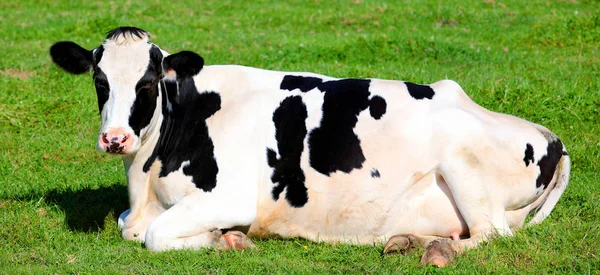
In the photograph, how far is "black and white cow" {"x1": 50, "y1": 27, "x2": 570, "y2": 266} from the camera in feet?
21.8

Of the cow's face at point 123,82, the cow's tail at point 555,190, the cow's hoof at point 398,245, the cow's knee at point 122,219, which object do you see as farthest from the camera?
the cow's knee at point 122,219

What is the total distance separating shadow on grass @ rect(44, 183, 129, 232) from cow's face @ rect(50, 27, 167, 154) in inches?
52.9

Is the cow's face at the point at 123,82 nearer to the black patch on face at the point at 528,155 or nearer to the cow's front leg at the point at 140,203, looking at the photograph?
the cow's front leg at the point at 140,203

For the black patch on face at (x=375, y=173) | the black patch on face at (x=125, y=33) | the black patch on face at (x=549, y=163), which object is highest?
the black patch on face at (x=125, y=33)

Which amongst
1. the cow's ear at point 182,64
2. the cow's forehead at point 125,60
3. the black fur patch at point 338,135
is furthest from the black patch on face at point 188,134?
the black fur patch at point 338,135

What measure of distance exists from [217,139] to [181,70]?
65 cm

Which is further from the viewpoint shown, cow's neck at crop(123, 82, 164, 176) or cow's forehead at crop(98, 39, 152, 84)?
cow's neck at crop(123, 82, 164, 176)

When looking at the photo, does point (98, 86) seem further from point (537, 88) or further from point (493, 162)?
point (537, 88)

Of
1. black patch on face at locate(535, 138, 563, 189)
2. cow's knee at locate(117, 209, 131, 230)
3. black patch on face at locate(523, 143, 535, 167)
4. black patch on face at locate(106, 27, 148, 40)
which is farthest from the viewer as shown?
cow's knee at locate(117, 209, 131, 230)

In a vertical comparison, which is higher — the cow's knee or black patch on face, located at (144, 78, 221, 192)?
black patch on face, located at (144, 78, 221, 192)

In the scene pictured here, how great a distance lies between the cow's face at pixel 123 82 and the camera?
6.32 meters

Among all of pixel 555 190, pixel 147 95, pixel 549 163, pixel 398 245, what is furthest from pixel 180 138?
pixel 555 190

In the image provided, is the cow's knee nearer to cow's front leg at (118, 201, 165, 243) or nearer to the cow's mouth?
cow's front leg at (118, 201, 165, 243)

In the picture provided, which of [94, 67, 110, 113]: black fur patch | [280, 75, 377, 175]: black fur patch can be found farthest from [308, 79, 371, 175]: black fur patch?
[94, 67, 110, 113]: black fur patch
